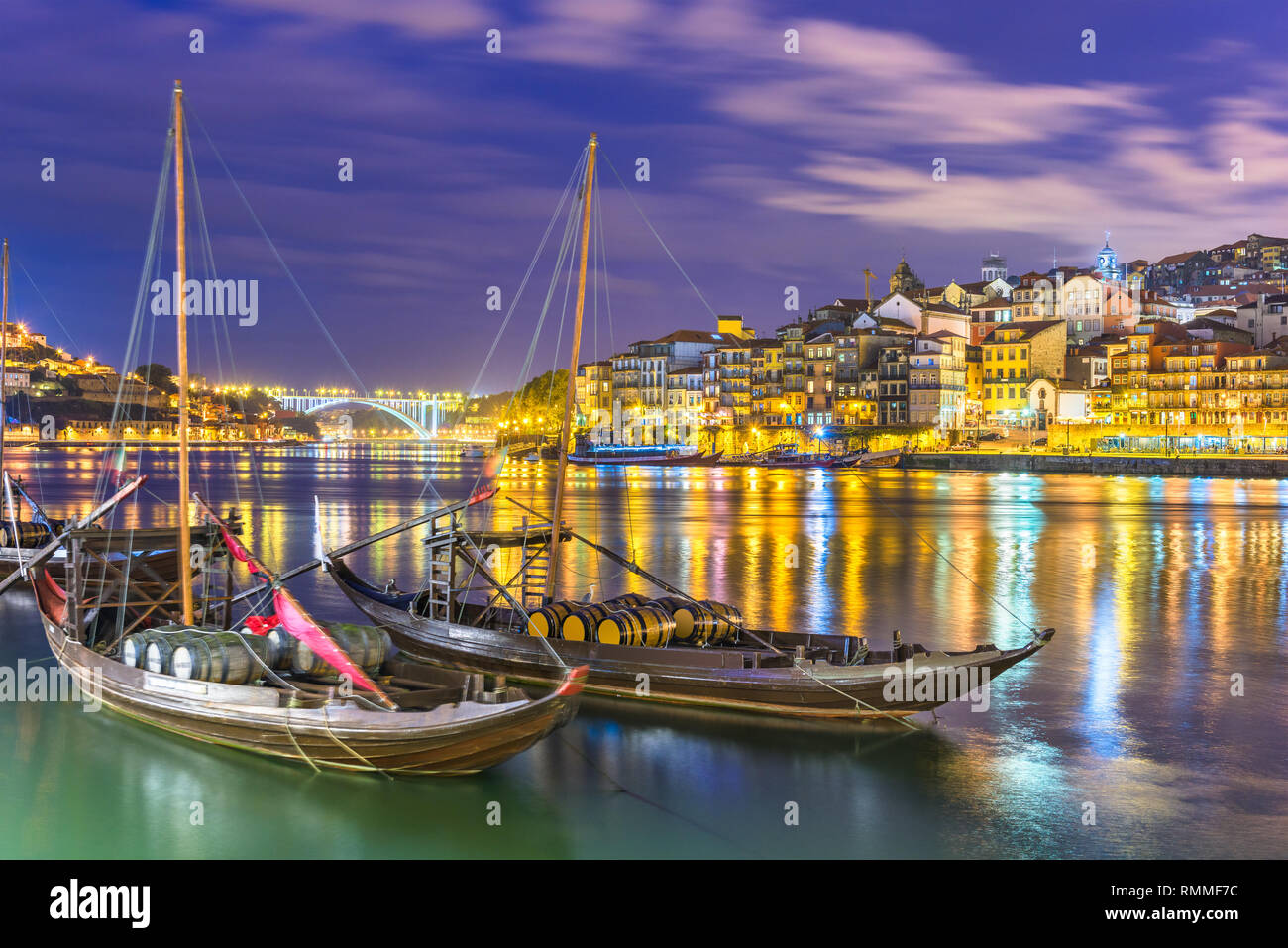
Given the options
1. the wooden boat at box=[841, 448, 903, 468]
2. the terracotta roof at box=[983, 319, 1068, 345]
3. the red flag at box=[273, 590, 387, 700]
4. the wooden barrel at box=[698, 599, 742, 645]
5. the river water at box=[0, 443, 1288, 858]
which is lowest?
the river water at box=[0, 443, 1288, 858]

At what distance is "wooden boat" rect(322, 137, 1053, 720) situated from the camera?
13.4m

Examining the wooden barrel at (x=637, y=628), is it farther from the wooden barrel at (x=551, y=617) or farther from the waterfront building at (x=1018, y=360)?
the waterfront building at (x=1018, y=360)

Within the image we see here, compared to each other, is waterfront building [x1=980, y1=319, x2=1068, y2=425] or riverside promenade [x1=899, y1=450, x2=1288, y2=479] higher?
waterfront building [x1=980, y1=319, x2=1068, y2=425]

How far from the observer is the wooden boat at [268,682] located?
1096 centimetres

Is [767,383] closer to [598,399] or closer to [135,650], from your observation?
[598,399]

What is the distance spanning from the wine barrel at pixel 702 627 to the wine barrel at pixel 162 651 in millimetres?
6047

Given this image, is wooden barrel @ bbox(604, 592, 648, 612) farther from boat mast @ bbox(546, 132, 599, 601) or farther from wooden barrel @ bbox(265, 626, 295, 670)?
wooden barrel @ bbox(265, 626, 295, 670)

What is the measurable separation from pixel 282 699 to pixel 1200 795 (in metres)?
9.34

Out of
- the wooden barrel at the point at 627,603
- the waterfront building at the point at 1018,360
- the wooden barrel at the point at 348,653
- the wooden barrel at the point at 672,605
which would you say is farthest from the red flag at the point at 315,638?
the waterfront building at the point at 1018,360

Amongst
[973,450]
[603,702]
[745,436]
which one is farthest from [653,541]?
[745,436]

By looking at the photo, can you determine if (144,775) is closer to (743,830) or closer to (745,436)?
(743,830)

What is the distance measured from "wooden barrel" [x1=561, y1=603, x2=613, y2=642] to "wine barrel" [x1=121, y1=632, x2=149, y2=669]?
5.12m

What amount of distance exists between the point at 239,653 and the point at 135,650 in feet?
5.30

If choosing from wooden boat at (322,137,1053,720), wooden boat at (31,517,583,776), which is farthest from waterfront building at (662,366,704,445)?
wooden boat at (31,517,583,776)
